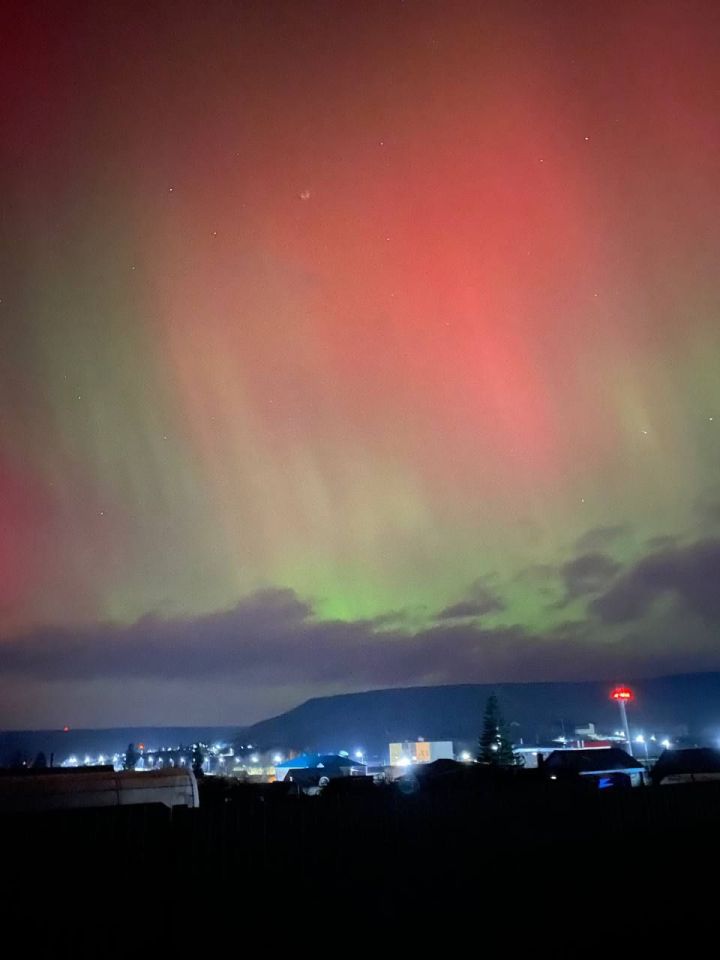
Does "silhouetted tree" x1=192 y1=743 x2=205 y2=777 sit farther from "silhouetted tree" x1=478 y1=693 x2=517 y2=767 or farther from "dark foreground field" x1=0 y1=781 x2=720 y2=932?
"dark foreground field" x1=0 y1=781 x2=720 y2=932

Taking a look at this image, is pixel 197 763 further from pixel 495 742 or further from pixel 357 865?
pixel 357 865

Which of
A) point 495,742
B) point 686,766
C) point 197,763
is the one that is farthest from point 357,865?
point 197,763

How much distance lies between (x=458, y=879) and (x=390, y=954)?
14.8 feet

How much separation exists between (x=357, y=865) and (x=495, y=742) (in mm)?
77181

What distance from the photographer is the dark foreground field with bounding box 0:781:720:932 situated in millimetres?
10555

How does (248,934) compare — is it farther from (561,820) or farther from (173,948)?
(561,820)

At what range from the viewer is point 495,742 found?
8538cm

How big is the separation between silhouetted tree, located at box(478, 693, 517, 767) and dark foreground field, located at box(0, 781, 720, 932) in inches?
2601

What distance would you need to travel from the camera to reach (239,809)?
13008mm

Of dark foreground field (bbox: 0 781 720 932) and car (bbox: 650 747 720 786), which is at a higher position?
dark foreground field (bbox: 0 781 720 932)

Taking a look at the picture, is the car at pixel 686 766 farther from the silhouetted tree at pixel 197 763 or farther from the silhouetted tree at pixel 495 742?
the silhouetted tree at pixel 495 742

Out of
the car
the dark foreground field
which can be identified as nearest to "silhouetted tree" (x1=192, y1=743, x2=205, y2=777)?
the car

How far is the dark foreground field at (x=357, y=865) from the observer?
10555 millimetres

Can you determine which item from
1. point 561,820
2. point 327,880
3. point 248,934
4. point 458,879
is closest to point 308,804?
point 327,880
